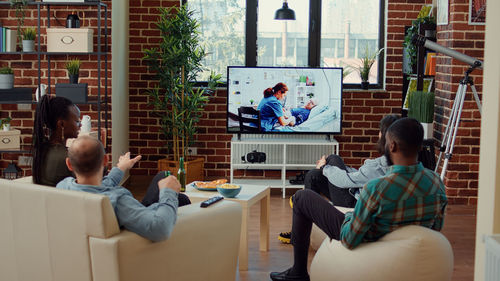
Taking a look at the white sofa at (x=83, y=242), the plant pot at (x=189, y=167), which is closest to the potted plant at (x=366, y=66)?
the plant pot at (x=189, y=167)

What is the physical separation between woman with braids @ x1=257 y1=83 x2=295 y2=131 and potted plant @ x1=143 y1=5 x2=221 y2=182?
0.58m

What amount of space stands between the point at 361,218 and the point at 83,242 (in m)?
1.29

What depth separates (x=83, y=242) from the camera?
2.98 m

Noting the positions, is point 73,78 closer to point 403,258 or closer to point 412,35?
point 412,35

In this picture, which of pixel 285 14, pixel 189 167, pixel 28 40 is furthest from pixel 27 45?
pixel 285 14

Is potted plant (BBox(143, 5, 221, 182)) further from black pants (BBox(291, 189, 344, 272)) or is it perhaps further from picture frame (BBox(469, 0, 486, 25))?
black pants (BBox(291, 189, 344, 272))

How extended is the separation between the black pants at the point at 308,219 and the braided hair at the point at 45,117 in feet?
4.79

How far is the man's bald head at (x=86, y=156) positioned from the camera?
3100 millimetres

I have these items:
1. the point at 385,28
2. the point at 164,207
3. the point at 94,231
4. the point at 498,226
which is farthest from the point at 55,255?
the point at 385,28

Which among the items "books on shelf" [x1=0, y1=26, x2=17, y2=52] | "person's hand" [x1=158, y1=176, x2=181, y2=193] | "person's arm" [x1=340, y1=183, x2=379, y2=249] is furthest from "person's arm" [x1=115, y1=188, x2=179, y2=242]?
"books on shelf" [x1=0, y1=26, x2=17, y2=52]

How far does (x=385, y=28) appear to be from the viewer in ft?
24.7

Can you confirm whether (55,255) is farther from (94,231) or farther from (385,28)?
(385,28)

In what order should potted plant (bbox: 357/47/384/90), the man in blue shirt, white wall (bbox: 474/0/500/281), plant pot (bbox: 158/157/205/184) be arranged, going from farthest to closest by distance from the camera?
1. potted plant (bbox: 357/47/384/90)
2. plant pot (bbox: 158/157/205/184)
3. the man in blue shirt
4. white wall (bbox: 474/0/500/281)

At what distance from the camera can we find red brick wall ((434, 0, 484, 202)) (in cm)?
639
